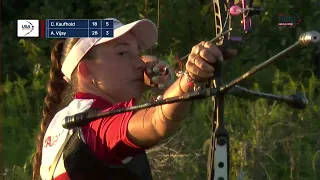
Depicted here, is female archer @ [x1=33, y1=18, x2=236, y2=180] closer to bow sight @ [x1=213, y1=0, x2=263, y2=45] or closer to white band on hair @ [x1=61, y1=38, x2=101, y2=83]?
white band on hair @ [x1=61, y1=38, x2=101, y2=83]

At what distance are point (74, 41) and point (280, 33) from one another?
105 inches

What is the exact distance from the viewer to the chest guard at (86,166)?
2.08m

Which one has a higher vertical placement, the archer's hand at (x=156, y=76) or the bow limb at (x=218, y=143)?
the archer's hand at (x=156, y=76)

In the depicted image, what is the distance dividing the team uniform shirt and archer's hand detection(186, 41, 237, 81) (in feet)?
1.28

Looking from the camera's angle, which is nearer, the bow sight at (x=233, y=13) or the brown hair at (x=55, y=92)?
the bow sight at (x=233, y=13)

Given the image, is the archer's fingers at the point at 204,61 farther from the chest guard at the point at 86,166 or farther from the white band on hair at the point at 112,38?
the white band on hair at the point at 112,38

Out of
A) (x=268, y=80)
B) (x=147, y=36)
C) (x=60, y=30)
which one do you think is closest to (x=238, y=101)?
(x=268, y=80)

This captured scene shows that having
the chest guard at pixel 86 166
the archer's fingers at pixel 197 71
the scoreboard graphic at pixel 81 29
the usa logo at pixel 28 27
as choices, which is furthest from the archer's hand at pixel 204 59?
the usa logo at pixel 28 27

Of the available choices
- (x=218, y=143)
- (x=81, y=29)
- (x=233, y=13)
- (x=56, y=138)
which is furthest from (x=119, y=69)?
(x=218, y=143)

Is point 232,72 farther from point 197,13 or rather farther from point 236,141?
point 236,141

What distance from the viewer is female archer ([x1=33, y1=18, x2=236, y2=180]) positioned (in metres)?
1.90

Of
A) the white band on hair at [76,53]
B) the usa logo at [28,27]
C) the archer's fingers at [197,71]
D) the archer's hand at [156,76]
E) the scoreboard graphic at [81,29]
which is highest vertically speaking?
the usa logo at [28,27]

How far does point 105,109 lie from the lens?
83.9 inches

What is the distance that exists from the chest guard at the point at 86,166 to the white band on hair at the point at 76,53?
0.29 meters
